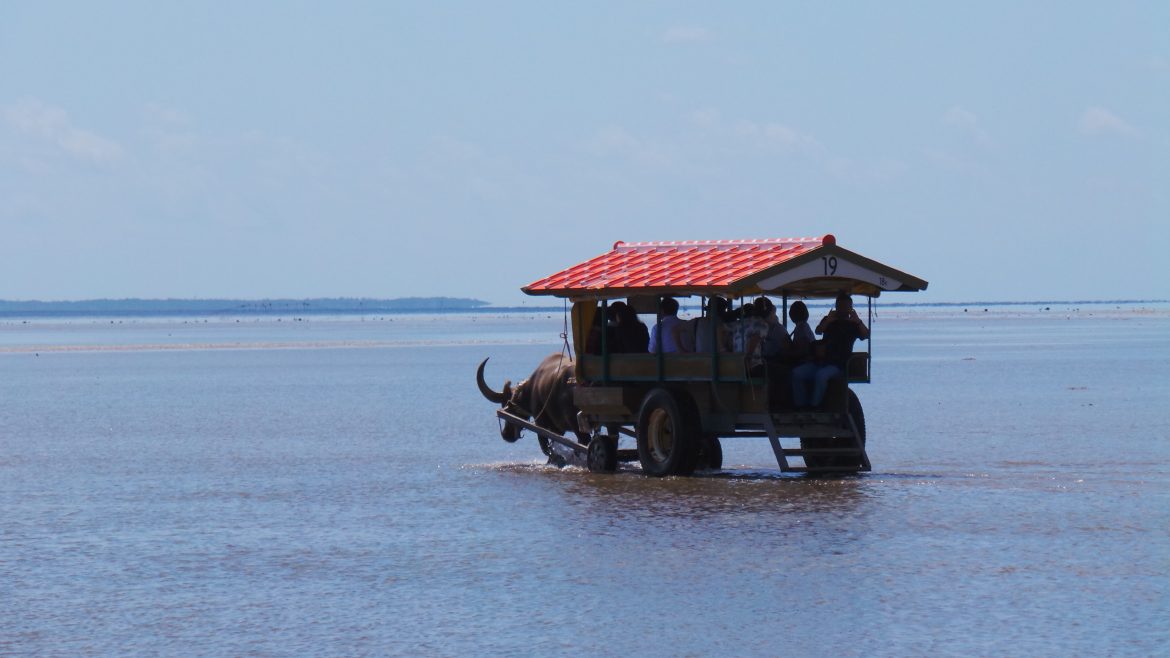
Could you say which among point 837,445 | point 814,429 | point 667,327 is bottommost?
point 837,445

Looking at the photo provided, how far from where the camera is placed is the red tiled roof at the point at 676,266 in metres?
17.4

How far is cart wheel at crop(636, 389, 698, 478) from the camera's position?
1769cm

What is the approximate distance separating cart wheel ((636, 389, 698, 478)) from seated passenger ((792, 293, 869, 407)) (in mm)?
1056

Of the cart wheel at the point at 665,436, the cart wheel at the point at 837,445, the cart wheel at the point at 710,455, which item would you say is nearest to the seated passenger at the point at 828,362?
the cart wheel at the point at 837,445

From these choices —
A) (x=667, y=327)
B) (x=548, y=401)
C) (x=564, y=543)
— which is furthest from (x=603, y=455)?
(x=564, y=543)

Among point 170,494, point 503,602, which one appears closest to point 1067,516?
point 503,602

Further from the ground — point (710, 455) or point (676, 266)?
point (676, 266)

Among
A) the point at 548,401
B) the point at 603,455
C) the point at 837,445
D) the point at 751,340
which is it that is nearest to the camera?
the point at 751,340

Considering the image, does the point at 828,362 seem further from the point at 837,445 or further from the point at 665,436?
the point at 665,436

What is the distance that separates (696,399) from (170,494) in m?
4.96

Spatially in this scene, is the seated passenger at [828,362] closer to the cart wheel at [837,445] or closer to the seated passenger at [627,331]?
the cart wheel at [837,445]

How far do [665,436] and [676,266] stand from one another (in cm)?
163

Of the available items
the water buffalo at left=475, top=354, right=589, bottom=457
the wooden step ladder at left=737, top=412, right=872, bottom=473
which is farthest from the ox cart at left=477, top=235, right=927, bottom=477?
the water buffalo at left=475, top=354, right=589, bottom=457

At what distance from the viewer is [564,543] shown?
43.5 feet
